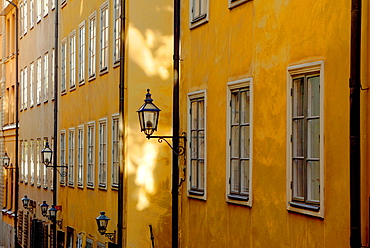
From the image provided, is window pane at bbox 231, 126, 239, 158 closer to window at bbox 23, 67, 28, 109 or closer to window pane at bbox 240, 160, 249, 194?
window pane at bbox 240, 160, 249, 194

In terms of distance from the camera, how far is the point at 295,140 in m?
10.5

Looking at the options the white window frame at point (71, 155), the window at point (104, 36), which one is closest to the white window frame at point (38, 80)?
the white window frame at point (71, 155)

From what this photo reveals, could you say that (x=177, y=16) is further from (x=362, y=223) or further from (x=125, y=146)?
(x=362, y=223)

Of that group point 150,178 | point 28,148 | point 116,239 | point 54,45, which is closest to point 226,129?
point 150,178

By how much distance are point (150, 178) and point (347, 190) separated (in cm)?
1009

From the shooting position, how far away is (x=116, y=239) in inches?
782

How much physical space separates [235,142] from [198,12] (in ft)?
9.39

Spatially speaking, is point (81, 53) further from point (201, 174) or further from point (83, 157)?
point (201, 174)

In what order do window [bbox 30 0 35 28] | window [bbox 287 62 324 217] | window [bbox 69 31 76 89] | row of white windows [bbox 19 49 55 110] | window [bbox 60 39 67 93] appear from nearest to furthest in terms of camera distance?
window [bbox 287 62 324 217]
window [bbox 69 31 76 89]
window [bbox 60 39 67 93]
row of white windows [bbox 19 49 55 110]
window [bbox 30 0 35 28]

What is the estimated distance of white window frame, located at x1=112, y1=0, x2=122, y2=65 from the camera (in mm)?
20203

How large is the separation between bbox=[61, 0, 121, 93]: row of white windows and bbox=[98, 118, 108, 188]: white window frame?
1372 millimetres

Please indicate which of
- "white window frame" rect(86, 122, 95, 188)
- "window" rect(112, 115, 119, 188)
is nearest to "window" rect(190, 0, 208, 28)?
"window" rect(112, 115, 119, 188)

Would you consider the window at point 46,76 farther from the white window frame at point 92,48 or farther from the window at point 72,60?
the white window frame at point 92,48

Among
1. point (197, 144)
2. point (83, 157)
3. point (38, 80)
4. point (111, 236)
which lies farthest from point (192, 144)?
point (38, 80)
